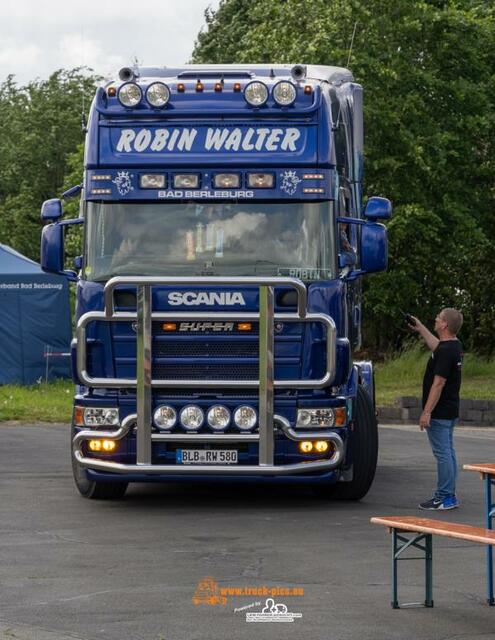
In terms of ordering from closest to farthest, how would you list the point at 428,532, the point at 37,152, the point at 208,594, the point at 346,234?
the point at 428,532 < the point at 208,594 < the point at 346,234 < the point at 37,152

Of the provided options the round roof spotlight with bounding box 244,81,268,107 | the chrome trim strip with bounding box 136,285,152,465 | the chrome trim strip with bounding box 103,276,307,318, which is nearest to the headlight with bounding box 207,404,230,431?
Answer: the chrome trim strip with bounding box 136,285,152,465

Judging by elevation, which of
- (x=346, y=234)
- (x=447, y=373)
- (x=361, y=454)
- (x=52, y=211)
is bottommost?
(x=361, y=454)

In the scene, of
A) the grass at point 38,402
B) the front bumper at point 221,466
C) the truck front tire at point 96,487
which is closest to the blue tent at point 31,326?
the grass at point 38,402

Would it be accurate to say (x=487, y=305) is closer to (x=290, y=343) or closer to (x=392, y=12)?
(x=392, y=12)

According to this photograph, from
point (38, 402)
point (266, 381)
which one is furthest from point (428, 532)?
point (38, 402)

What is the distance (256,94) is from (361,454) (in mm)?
3539

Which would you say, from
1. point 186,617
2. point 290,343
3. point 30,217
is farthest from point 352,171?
point 30,217

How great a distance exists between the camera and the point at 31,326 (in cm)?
3284

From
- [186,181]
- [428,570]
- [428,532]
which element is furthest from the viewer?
[186,181]

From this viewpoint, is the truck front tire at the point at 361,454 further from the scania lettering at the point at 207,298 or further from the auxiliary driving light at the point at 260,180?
the auxiliary driving light at the point at 260,180

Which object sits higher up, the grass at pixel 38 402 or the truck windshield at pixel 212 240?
the truck windshield at pixel 212 240

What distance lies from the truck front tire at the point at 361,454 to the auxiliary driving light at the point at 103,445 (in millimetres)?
2273

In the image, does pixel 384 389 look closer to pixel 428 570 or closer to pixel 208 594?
pixel 208 594

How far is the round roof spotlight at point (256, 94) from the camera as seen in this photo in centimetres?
1478
